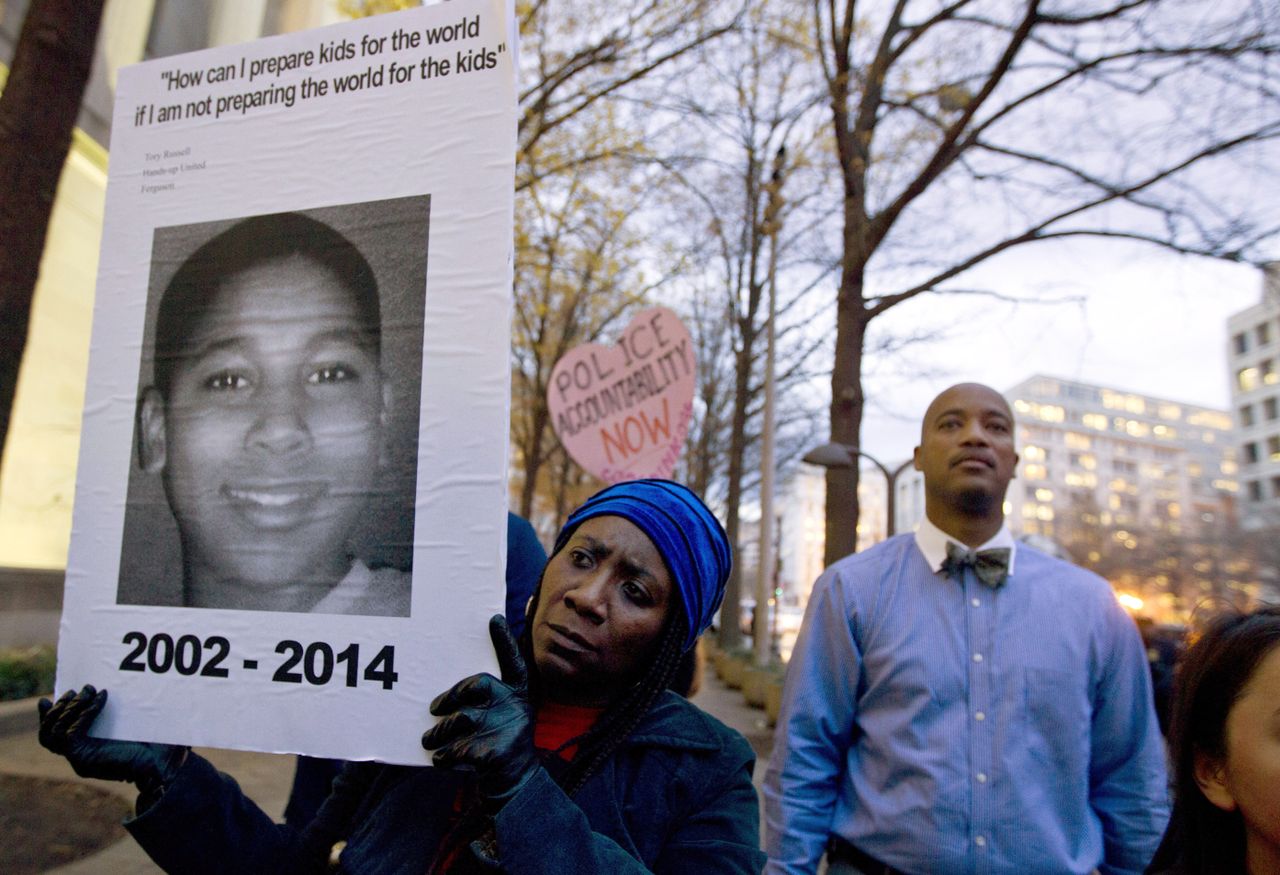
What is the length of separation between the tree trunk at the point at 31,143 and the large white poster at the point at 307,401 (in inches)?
120

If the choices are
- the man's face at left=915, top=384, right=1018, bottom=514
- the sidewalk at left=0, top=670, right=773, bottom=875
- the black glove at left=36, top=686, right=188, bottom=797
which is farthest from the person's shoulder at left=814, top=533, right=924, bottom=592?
the sidewalk at left=0, top=670, right=773, bottom=875

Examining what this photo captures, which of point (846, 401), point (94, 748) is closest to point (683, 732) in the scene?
point (94, 748)

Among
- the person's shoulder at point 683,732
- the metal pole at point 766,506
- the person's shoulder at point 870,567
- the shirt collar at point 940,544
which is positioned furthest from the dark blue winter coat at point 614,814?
the metal pole at point 766,506

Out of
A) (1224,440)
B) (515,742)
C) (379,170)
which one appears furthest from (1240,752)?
(1224,440)

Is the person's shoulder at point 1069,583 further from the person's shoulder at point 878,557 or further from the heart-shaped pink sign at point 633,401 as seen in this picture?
the heart-shaped pink sign at point 633,401

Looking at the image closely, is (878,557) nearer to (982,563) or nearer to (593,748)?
(982,563)

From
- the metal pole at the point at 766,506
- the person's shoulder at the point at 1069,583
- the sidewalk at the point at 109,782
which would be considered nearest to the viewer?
the person's shoulder at the point at 1069,583

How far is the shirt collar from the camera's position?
2.56 m

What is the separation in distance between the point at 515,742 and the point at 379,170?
99 centimetres

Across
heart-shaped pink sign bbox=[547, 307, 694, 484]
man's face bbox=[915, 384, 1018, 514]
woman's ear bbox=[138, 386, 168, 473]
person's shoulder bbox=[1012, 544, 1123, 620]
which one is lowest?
person's shoulder bbox=[1012, 544, 1123, 620]

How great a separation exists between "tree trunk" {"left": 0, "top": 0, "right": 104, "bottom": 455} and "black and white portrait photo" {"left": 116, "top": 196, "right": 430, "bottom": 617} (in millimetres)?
3203

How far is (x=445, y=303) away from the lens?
59.6 inches

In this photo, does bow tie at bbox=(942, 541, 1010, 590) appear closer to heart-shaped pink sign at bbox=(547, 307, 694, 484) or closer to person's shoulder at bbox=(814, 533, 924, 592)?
person's shoulder at bbox=(814, 533, 924, 592)

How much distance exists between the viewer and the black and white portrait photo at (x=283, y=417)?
1498 millimetres
